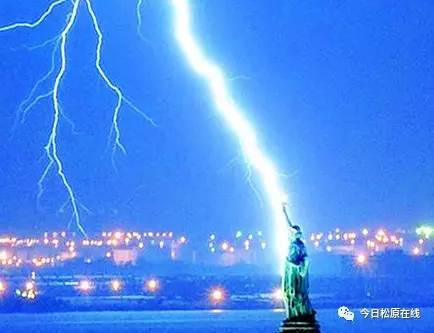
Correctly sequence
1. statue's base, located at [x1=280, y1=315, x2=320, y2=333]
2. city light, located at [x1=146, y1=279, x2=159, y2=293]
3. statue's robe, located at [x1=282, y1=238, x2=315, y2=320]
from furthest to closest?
city light, located at [x1=146, y1=279, x2=159, y2=293]
statue's robe, located at [x1=282, y1=238, x2=315, y2=320]
statue's base, located at [x1=280, y1=315, x2=320, y2=333]

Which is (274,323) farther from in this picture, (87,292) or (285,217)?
(285,217)

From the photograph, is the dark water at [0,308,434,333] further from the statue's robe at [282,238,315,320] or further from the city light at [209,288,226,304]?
the statue's robe at [282,238,315,320]

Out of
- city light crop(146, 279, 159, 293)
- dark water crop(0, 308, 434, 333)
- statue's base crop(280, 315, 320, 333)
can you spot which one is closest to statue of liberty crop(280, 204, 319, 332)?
statue's base crop(280, 315, 320, 333)

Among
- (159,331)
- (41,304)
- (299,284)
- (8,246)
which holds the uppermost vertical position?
(8,246)

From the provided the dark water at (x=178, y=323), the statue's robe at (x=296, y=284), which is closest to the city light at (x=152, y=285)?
the dark water at (x=178, y=323)

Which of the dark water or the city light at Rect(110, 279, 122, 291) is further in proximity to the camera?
the city light at Rect(110, 279, 122, 291)

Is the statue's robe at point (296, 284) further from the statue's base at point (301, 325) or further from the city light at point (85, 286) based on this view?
the city light at point (85, 286)

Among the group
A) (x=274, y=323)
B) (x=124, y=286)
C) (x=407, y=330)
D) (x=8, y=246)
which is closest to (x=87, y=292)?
(x=124, y=286)
